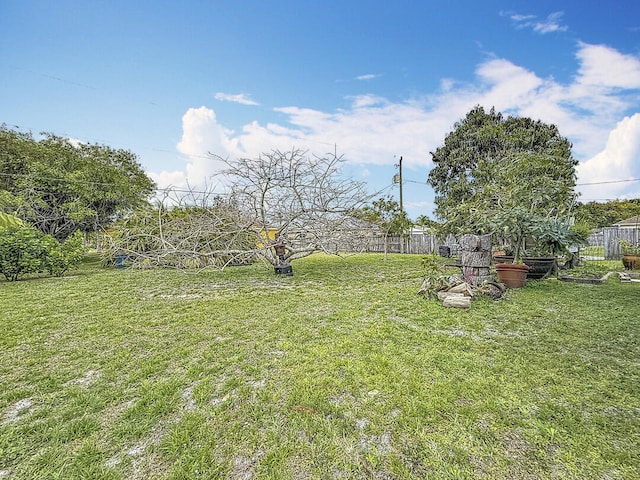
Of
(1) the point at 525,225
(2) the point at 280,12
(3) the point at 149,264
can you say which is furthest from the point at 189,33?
(1) the point at 525,225

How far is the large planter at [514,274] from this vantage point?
5195 mm

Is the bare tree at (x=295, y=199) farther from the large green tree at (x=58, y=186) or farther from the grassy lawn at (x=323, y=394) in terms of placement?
the large green tree at (x=58, y=186)

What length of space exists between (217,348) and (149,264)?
718 cm

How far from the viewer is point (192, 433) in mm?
1535

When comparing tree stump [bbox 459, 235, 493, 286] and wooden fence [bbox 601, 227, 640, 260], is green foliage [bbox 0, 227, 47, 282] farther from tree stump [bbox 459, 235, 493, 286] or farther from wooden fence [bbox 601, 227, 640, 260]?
wooden fence [bbox 601, 227, 640, 260]

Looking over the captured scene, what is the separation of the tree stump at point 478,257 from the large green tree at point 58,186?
11.1 m

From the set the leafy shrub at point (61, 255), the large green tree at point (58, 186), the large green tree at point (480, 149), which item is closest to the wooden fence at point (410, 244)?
the large green tree at point (480, 149)

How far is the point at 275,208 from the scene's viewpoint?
7133 millimetres

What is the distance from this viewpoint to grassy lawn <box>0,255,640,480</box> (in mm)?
1347

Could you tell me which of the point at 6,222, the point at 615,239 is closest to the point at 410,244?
the point at 615,239

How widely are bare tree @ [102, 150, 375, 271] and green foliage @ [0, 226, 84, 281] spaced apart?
189 cm

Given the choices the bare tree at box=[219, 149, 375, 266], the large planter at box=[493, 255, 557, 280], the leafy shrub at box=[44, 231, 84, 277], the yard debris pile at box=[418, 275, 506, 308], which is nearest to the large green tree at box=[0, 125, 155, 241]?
the leafy shrub at box=[44, 231, 84, 277]

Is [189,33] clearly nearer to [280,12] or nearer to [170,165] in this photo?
[280,12]

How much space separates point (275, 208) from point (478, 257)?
4.40 meters
